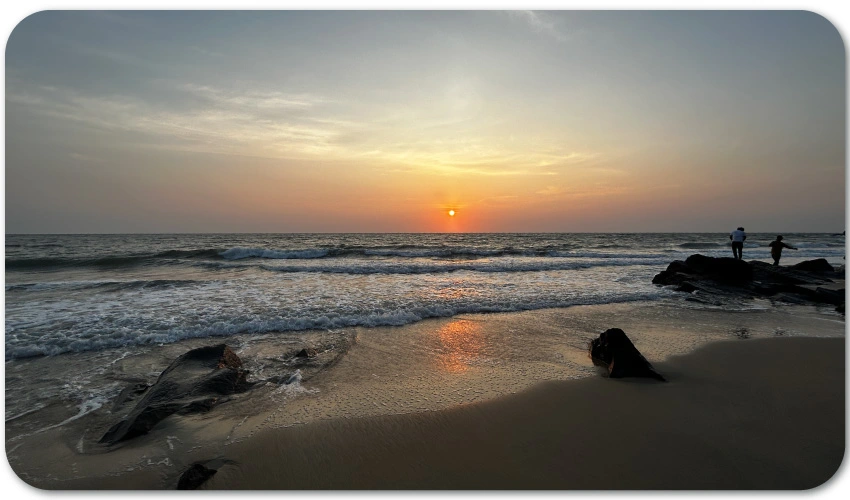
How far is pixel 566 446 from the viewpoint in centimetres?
344

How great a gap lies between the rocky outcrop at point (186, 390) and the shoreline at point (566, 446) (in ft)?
1.10

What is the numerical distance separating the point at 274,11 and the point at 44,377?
5.71 metres

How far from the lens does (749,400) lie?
434 cm

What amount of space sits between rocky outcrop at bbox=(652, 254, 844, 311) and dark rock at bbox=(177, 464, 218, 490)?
12.5 metres

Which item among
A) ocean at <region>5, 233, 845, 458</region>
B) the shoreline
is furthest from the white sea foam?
the shoreline

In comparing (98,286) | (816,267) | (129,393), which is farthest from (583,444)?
(816,267)

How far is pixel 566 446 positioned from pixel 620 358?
2259 mm

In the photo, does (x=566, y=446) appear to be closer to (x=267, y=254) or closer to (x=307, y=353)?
(x=307, y=353)

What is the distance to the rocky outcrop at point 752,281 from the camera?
1133cm

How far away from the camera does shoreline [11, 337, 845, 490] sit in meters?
3.10

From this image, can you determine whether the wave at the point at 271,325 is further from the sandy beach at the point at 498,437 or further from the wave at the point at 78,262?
the wave at the point at 78,262

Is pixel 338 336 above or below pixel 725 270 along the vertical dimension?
below

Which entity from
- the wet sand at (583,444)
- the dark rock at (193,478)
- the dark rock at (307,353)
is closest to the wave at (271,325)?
the dark rock at (307,353)

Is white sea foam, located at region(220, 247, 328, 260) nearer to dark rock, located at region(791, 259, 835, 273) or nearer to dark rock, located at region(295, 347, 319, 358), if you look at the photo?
dark rock, located at region(295, 347, 319, 358)
